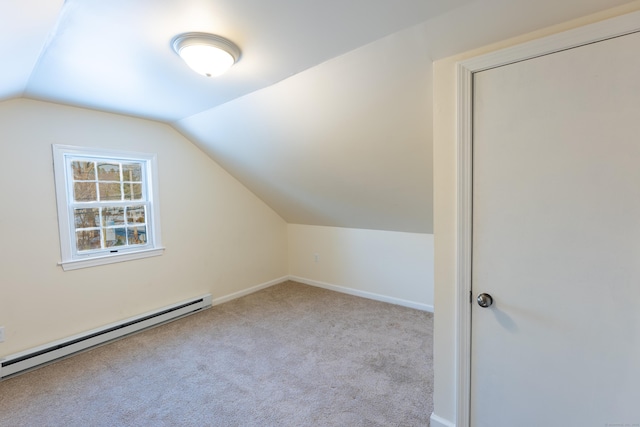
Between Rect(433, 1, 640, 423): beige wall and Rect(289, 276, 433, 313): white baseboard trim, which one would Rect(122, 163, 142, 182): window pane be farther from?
Rect(433, 1, 640, 423): beige wall

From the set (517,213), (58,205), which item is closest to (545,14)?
(517,213)

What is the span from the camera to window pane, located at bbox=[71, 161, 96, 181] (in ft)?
9.00

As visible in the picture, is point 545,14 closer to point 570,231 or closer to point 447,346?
point 570,231

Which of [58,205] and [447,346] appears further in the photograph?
[58,205]

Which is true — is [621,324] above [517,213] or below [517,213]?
below

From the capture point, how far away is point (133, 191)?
Answer: 318 centimetres

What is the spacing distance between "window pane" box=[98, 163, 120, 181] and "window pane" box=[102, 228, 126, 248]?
0.53 meters

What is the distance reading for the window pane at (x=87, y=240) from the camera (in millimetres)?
2768

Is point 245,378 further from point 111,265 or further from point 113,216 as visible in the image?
point 113,216

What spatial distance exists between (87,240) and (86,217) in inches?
8.8

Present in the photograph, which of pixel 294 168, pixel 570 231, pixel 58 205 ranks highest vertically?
pixel 294 168

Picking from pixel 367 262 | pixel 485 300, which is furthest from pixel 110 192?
pixel 485 300

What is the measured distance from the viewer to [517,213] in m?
1.36

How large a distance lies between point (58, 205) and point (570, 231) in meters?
3.63
